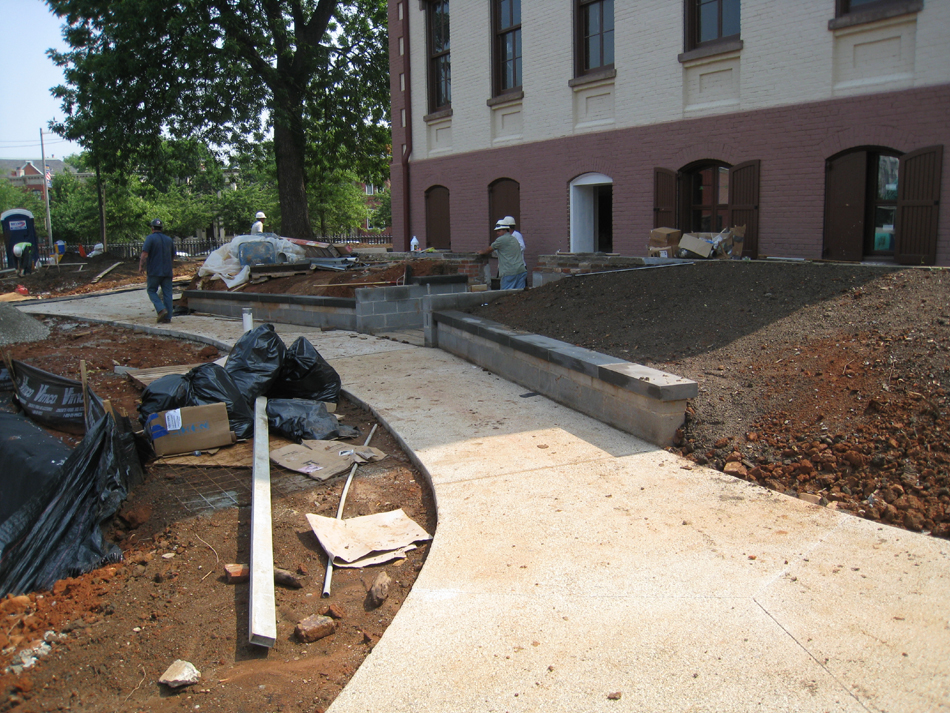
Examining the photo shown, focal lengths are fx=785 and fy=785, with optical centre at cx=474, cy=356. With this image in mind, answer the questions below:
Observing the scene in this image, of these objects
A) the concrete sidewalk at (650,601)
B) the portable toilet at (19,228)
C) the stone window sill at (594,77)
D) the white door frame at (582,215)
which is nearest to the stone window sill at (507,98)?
the stone window sill at (594,77)

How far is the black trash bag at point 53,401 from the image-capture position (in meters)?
6.47

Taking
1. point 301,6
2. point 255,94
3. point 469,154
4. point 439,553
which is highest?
point 301,6

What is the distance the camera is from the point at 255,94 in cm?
2234

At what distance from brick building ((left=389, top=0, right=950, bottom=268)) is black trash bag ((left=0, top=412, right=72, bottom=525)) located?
33.0 feet

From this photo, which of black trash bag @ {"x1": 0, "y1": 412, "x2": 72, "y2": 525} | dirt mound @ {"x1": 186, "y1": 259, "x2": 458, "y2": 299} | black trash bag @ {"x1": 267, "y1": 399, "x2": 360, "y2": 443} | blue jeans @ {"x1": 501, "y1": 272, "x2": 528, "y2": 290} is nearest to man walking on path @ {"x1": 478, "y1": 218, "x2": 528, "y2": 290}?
blue jeans @ {"x1": 501, "y1": 272, "x2": 528, "y2": 290}

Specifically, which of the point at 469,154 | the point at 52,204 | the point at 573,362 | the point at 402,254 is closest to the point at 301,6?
the point at 469,154

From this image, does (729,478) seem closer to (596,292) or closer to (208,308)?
(596,292)

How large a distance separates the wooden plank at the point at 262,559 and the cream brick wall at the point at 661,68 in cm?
940

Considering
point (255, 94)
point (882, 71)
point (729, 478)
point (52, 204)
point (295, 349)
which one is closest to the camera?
point (729, 478)

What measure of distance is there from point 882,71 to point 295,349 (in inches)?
338

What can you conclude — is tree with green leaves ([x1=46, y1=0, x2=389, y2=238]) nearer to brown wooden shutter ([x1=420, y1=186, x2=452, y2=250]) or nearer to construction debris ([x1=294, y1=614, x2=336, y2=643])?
brown wooden shutter ([x1=420, y1=186, x2=452, y2=250])

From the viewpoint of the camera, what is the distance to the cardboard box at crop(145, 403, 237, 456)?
6.17 m

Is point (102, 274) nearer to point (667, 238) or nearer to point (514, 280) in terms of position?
point (514, 280)

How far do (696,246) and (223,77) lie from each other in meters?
15.7
